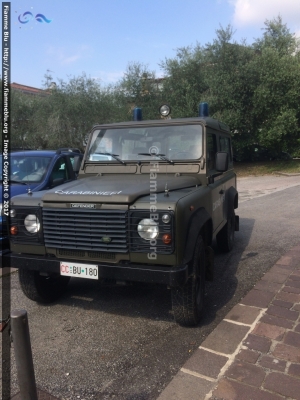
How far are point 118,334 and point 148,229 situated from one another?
1.11 metres

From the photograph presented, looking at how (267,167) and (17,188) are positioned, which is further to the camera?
A: (267,167)

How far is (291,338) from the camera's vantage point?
3.16 m

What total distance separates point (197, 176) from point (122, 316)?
170cm

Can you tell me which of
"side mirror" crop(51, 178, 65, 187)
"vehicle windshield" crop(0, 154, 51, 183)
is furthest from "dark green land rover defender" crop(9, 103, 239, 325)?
"vehicle windshield" crop(0, 154, 51, 183)

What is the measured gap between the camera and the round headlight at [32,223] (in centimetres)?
338

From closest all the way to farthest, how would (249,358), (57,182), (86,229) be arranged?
(249,358)
(86,229)
(57,182)

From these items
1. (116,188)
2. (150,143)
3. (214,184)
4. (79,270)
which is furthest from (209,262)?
(150,143)

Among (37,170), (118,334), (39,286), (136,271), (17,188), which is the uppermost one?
(37,170)

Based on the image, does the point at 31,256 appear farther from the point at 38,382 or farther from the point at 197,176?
the point at 197,176

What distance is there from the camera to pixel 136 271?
3.01 meters

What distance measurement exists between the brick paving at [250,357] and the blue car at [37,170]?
3647 millimetres

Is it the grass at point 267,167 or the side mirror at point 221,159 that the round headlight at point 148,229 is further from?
the grass at point 267,167

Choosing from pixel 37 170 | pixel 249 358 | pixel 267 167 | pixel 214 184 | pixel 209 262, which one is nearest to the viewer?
pixel 249 358

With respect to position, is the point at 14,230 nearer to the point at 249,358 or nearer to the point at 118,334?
the point at 118,334
